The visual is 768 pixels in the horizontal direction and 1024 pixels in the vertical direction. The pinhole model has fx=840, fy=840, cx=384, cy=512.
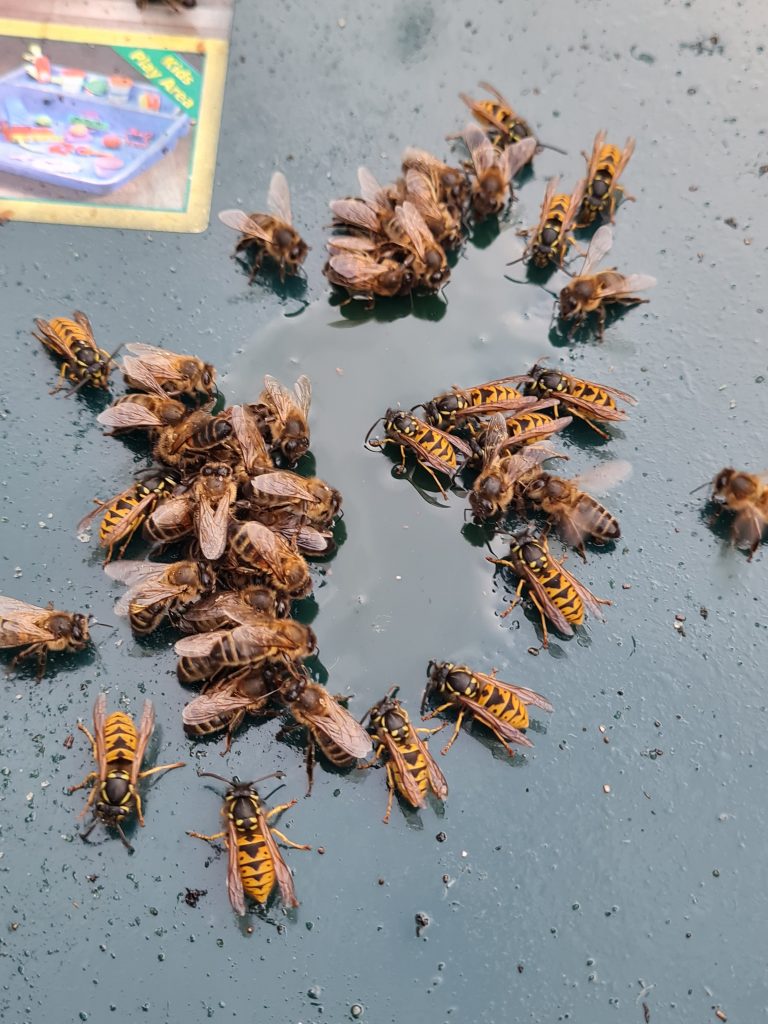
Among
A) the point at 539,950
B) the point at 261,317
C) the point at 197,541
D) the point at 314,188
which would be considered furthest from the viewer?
the point at 314,188

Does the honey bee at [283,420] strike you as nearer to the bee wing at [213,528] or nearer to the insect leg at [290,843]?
the bee wing at [213,528]

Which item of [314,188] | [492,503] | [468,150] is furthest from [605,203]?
[492,503]

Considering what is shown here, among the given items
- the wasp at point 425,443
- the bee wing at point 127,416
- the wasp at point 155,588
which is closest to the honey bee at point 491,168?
the wasp at point 425,443

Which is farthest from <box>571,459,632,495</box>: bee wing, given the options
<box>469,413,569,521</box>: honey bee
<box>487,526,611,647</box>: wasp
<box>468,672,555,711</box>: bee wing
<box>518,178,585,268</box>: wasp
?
<box>518,178,585,268</box>: wasp

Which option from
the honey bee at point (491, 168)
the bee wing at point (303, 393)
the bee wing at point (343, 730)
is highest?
the honey bee at point (491, 168)

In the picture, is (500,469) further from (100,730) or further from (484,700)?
(100,730)

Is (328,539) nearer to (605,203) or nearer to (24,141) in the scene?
(605,203)
